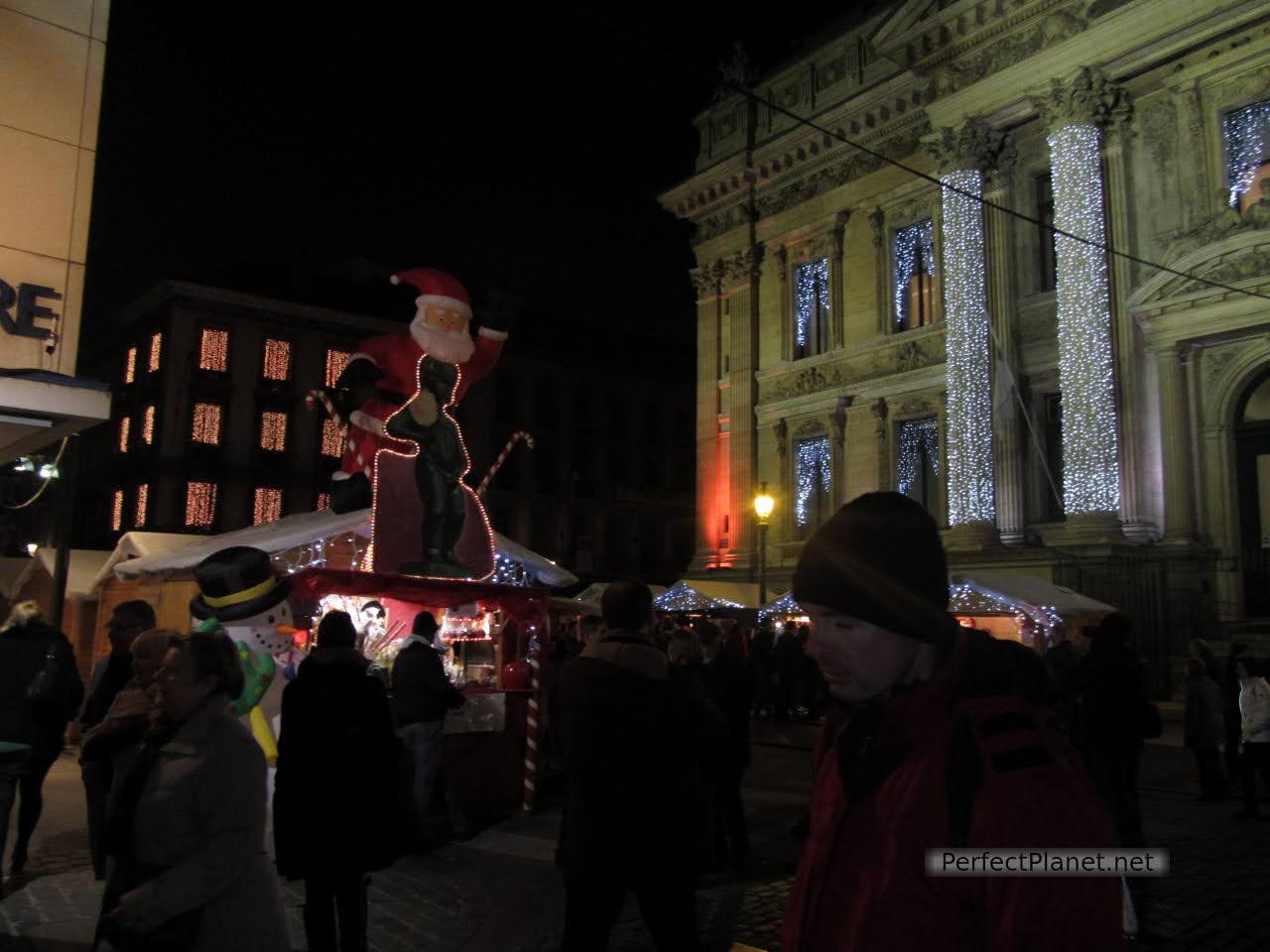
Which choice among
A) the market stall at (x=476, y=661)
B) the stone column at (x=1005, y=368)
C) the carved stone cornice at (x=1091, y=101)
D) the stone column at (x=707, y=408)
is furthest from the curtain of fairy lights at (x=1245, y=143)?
the market stall at (x=476, y=661)

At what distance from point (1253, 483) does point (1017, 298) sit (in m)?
6.45

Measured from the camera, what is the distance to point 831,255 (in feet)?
93.9

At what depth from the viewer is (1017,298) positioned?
23.9 metres

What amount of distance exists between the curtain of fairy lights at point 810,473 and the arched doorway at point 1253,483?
10.5 m

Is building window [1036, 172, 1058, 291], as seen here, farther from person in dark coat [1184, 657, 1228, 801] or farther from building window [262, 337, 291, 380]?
building window [262, 337, 291, 380]

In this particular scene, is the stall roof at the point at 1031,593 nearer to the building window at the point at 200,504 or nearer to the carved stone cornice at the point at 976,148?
the carved stone cornice at the point at 976,148

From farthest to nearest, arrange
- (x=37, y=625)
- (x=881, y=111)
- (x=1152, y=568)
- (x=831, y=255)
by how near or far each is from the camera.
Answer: (x=831, y=255), (x=881, y=111), (x=1152, y=568), (x=37, y=625)

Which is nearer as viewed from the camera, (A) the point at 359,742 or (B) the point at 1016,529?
(A) the point at 359,742

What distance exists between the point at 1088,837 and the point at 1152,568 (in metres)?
20.0

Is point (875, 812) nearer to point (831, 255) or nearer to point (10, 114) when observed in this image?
point (10, 114)

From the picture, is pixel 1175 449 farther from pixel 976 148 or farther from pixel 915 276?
pixel 915 276

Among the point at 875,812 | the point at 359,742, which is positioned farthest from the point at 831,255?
the point at 875,812

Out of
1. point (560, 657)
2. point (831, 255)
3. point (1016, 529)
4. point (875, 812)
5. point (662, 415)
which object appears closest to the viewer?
point (875, 812)

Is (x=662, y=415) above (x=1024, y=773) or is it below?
above
